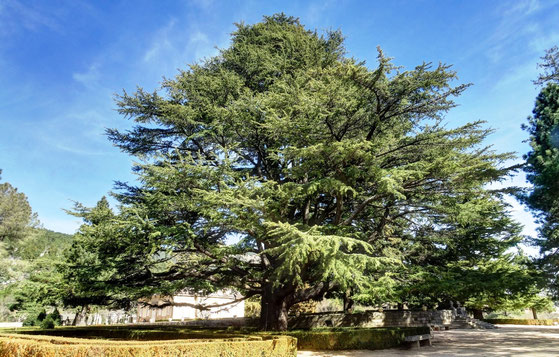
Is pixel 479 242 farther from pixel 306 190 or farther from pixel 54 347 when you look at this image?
pixel 54 347

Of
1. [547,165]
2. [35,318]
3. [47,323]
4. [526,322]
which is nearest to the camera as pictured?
[547,165]

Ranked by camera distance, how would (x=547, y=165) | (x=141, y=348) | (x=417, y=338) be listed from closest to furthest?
(x=141, y=348)
(x=417, y=338)
(x=547, y=165)

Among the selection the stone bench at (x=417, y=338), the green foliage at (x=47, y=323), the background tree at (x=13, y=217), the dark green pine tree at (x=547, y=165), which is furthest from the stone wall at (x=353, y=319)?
the background tree at (x=13, y=217)

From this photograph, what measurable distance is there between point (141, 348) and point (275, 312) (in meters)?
8.60

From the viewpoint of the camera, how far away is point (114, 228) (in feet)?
37.4

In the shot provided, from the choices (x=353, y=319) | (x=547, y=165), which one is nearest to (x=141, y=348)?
(x=353, y=319)

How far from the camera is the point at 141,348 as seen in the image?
704 centimetres

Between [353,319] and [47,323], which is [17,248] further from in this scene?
[353,319]

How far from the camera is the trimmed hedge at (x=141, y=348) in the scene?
6801 millimetres

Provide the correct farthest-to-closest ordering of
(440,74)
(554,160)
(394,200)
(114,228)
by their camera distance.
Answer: (554,160)
(394,200)
(114,228)
(440,74)

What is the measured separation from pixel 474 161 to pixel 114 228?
13092 millimetres

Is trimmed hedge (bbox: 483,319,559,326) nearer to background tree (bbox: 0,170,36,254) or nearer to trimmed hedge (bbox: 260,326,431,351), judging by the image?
trimmed hedge (bbox: 260,326,431,351)

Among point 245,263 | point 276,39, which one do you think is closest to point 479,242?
point 245,263

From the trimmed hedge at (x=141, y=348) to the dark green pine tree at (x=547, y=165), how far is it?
13.7 m
